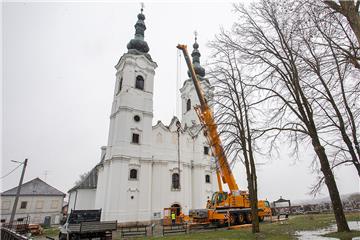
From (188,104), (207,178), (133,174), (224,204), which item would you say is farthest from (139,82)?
(224,204)

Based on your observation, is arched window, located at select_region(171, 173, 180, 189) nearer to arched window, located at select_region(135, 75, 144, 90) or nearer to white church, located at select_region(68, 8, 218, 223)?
white church, located at select_region(68, 8, 218, 223)

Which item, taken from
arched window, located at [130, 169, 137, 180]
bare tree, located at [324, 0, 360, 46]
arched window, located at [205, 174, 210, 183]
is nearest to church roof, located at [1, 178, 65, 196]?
arched window, located at [130, 169, 137, 180]

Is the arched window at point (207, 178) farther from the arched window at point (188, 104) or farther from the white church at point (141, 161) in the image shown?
the arched window at point (188, 104)

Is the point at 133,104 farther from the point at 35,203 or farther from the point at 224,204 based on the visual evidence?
the point at 35,203

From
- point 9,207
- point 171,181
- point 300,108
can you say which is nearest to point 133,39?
point 171,181

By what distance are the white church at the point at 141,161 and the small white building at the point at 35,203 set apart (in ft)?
48.6

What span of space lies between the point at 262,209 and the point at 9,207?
44264 millimetres

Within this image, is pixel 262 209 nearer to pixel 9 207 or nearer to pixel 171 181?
pixel 171 181

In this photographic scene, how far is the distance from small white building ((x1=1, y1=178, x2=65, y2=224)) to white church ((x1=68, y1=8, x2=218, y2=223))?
14825mm

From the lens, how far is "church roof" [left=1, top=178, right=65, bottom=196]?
41.8 m

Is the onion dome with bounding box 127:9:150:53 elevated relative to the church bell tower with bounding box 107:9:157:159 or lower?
elevated

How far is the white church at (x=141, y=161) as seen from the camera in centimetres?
2268

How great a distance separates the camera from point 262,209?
65.7 feet

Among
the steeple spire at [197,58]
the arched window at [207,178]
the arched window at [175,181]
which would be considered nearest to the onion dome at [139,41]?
the steeple spire at [197,58]
